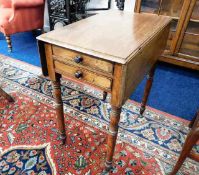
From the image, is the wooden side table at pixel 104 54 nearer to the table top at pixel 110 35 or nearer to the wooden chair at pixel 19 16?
the table top at pixel 110 35

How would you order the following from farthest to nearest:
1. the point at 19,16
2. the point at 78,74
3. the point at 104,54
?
the point at 19,16
the point at 78,74
the point at 104,54

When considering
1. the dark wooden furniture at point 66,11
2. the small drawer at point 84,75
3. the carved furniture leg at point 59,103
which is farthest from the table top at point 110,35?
the dark wooden furniture at point 66,11

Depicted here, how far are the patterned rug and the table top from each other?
0.83 metres

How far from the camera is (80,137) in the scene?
1482 millimetres

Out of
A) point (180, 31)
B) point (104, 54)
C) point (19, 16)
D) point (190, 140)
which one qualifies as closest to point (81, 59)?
point (104, 54)

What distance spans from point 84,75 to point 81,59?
92mm

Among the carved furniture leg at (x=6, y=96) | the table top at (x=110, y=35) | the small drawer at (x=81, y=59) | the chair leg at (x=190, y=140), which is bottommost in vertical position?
the carved furniture leg at (x=6, y=96)

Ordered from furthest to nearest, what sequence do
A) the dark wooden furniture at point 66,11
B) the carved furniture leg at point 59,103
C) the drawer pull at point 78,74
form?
the dark wooden furniture at point 66,11 → the carved furniture leg at point 59,103 → the drawer pull at point 78,74

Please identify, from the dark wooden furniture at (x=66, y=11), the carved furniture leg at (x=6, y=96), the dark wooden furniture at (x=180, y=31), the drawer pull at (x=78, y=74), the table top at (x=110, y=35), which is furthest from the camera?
the dark wooden furniture at (x=66, y=11)

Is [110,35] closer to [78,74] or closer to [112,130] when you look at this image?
[78,74]

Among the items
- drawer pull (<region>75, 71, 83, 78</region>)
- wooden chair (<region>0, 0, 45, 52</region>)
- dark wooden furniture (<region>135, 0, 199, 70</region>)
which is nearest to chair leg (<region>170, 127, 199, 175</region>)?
drawer pull (<region>75, 71, 83, 78</region>)

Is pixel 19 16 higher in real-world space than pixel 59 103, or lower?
higher

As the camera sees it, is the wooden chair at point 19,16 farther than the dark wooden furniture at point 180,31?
Yes

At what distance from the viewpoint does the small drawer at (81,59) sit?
2.75 feet
